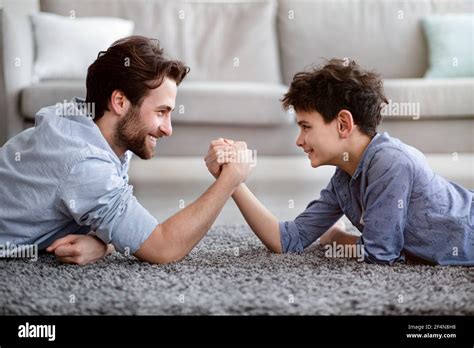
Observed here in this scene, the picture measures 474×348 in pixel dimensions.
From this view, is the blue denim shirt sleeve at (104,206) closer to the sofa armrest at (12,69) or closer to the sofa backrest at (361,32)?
the sofa armrest at (12,69)

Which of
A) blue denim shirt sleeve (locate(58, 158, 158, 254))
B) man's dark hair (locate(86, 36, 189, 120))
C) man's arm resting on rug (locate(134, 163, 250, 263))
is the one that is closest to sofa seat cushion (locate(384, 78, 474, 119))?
man's dark hair (locate(86, 36, 189, 120))

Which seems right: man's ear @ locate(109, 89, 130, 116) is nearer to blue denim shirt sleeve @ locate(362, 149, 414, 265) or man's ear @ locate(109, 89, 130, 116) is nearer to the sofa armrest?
blue denim shirt sleeve @ locate(362, 149, 414, 265)

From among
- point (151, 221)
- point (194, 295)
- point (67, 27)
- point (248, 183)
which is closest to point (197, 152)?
point (248, 183)

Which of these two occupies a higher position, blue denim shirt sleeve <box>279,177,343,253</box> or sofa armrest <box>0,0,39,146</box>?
sofa armrest <box>0,0,39,146</box>

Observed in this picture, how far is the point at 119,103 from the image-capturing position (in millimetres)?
1677

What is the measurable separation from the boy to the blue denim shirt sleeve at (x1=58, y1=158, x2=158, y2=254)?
0.83 feet

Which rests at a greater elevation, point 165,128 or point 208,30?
point 208,30

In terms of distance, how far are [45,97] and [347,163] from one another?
1650 mm

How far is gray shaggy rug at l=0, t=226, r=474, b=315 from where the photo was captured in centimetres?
121

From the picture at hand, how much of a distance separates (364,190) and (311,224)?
0.74 ft

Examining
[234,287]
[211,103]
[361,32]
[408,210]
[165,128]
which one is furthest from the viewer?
[361,32]
